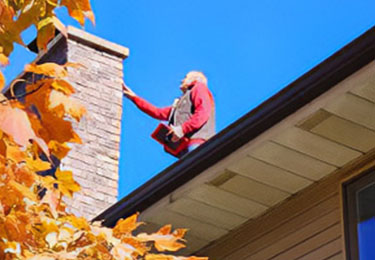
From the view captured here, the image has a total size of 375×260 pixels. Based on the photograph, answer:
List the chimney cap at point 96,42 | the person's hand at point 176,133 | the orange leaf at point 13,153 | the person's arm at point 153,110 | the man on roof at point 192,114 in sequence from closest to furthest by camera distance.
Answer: the orange leaf at point 13,153
the person's hand at point 176,133
the man on roof at point 192,114
the person's arm at point 153,110
the chimney cap at point 96,42

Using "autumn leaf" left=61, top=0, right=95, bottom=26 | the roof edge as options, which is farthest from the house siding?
"autumn leaf" left=61, top=0, right=95, bottom=26

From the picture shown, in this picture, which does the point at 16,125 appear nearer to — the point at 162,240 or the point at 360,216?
the point at 162,240

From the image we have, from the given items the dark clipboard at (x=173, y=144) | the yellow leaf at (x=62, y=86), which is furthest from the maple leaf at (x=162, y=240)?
the dark clipboard at (x=173, y=144)

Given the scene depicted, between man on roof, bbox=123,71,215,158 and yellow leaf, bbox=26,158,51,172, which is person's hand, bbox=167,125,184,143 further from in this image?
yellow leaf, bbox=26,158,51,172

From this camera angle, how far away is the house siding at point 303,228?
8.09m

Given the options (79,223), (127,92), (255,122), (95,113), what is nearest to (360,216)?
(255,122)

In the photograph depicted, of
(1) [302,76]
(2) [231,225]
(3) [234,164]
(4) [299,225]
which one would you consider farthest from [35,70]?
(2) [231,225]

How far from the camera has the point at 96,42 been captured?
14.7m

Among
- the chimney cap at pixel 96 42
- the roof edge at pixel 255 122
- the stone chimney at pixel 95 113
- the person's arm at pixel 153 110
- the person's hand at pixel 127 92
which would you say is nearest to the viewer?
the roof edge at pixel 255 122

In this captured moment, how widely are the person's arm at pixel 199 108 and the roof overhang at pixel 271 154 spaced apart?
7.57 feet

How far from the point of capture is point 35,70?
12.6ft

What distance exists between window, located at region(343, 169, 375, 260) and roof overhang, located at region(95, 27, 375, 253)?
0.25 metres

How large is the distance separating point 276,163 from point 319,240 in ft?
2.45

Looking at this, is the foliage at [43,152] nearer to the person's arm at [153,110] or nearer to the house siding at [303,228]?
the house siding at [303,228]
